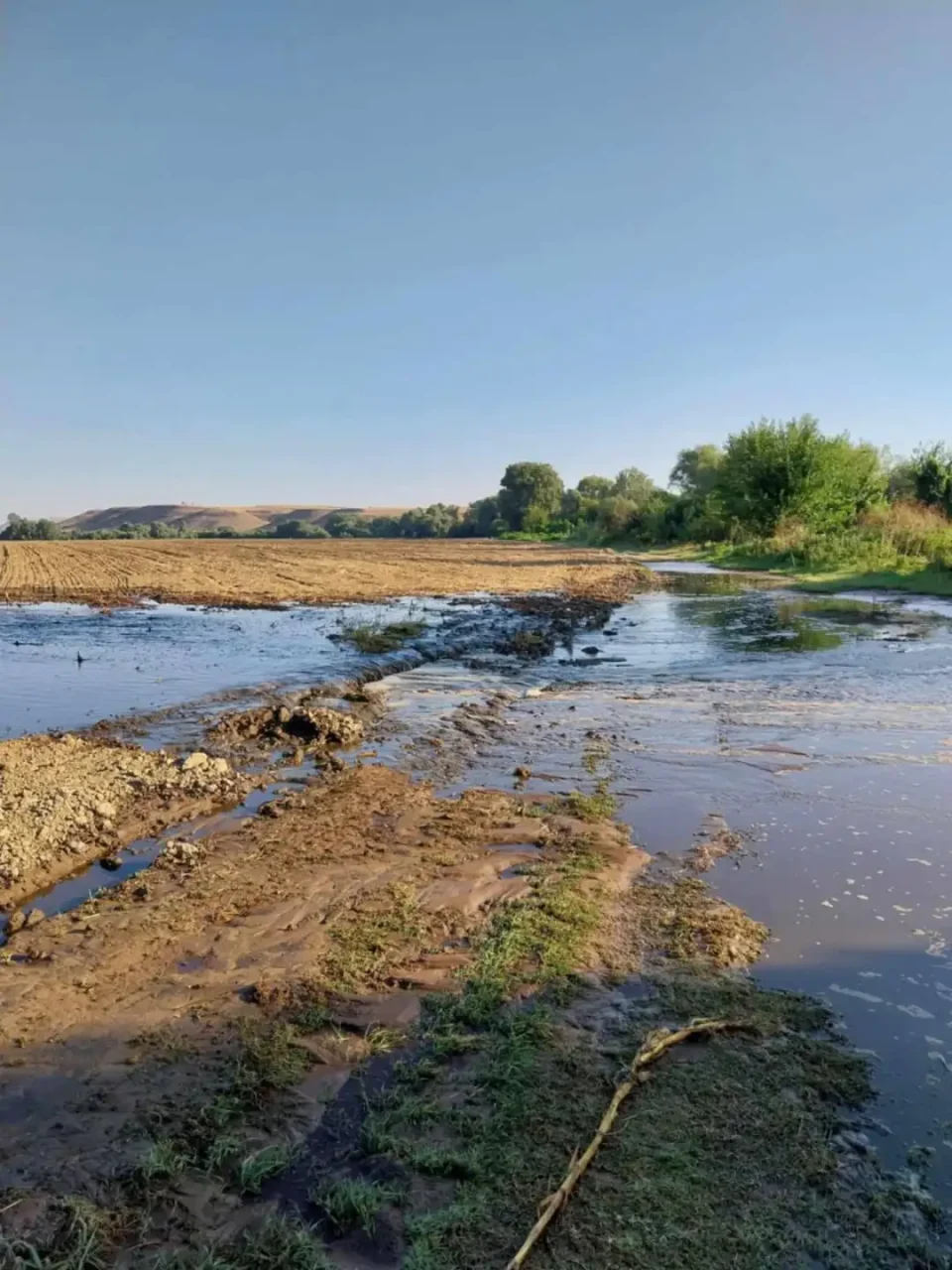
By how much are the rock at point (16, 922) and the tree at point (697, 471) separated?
62364 mm

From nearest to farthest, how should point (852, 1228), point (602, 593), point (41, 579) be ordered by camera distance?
point (852, 1228) → point (602, 593) → point (41, 579)

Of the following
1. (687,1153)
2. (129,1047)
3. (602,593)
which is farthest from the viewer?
(602,593)

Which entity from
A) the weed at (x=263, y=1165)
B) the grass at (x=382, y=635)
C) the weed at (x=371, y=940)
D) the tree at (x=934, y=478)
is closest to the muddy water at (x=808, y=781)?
the grass at (x=382, y=635)

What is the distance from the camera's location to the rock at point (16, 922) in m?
4.94

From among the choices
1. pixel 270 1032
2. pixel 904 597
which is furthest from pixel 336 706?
pixel 904 597

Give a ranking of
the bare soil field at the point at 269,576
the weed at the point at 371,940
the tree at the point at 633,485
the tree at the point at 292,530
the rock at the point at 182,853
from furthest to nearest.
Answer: the tree at the point at 292,530
the tree at the point at 633,485
the bare soil field at the point at 269,576
the rock at the point at 182,853
the weed at the point at 371,940

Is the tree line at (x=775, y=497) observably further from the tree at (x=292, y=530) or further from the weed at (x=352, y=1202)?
the weed at (x=352, y=1202)

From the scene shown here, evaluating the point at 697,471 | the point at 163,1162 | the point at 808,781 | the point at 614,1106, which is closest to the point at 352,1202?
the point at 163,1162

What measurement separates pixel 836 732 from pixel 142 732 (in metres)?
8.24

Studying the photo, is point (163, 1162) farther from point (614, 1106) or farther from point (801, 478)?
point (801, 478)

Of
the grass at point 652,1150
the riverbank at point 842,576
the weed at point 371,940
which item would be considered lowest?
the grass at point 652,1150

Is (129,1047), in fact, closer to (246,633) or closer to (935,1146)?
(935,1146)

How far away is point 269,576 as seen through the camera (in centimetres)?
3456

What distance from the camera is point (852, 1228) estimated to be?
2.84 metres
